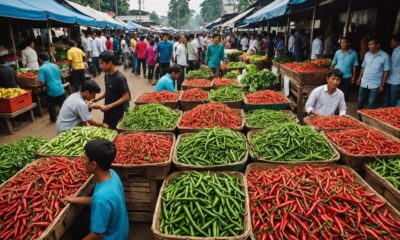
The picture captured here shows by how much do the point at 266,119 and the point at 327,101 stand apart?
57.2 inches

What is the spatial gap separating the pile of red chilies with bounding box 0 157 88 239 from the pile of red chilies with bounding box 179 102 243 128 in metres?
2.18

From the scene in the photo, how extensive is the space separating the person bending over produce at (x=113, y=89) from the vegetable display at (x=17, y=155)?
4.32 feet

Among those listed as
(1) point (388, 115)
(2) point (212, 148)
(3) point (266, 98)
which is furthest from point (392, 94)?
(2) point (212, 148)

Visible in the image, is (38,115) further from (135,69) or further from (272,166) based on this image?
(135,69)

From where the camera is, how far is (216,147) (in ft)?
14.1

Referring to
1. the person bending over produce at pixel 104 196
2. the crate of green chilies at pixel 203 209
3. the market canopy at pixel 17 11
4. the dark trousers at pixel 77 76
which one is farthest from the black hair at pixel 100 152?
the dark trousers at pixel 77 76

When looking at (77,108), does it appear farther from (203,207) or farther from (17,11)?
(17,11)

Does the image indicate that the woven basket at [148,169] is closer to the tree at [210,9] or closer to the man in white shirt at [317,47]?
the man in white shirt at [317,47]

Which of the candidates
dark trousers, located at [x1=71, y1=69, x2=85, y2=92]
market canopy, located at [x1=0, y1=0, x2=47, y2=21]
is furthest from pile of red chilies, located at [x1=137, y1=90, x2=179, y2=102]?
dark trousers, located at [x1=71, y1=69, x2=85, y2=92]

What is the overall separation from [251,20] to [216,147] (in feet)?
40.7

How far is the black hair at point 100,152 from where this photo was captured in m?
2.83

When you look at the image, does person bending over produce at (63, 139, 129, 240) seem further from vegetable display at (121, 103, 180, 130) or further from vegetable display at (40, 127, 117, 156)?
vegetable display at (121, 103, 180, 130)

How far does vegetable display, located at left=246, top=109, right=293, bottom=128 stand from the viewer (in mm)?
5504

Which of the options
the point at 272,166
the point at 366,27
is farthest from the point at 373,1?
the point at 272,166
